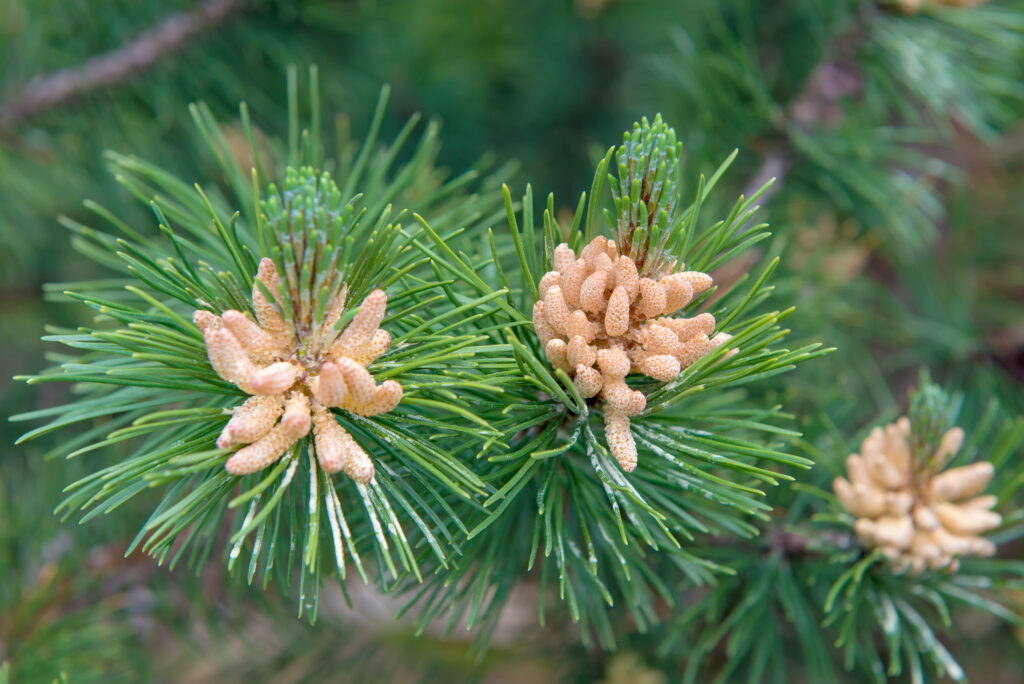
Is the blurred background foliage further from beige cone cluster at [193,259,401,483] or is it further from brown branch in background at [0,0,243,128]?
beige cone cluster at [193,259,401,483]

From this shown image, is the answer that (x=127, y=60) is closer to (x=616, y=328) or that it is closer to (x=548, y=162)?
(x=548, y=162)

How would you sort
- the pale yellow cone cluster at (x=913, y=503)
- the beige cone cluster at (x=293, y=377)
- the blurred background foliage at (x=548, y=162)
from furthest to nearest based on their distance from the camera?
the blurred background foliage at (x=548, y=162), the pale yellow cone cluster at (x=913, y=503), the beige cone cluster at (x=293, y=377)

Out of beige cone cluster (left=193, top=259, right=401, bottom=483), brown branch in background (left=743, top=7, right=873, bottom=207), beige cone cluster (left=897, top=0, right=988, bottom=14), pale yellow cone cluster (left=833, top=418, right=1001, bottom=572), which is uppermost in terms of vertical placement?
beige cone cluster (left=897, top=0, right=988, bottom=14)

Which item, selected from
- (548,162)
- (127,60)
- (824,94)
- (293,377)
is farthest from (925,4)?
(127,60)

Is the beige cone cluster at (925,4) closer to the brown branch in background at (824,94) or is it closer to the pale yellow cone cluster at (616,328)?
the brown branch in background at (824,94)

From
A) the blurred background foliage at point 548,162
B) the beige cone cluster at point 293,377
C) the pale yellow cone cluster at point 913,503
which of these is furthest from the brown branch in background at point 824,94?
the beige cone cluster at point 293,377

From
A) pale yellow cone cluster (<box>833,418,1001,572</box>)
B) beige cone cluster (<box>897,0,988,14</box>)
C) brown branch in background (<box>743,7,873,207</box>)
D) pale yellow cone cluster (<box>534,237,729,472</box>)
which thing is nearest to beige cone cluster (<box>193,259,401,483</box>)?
pale yellow cone cluster (<box>534,237,729,472</box>)

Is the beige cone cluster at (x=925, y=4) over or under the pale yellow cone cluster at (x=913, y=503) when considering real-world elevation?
over

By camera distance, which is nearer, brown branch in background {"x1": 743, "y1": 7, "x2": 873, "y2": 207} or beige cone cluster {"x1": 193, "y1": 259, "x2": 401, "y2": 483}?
beige cone cluster {"x1": 193, "y1": 259, "x2": 401, "y2": 483}
